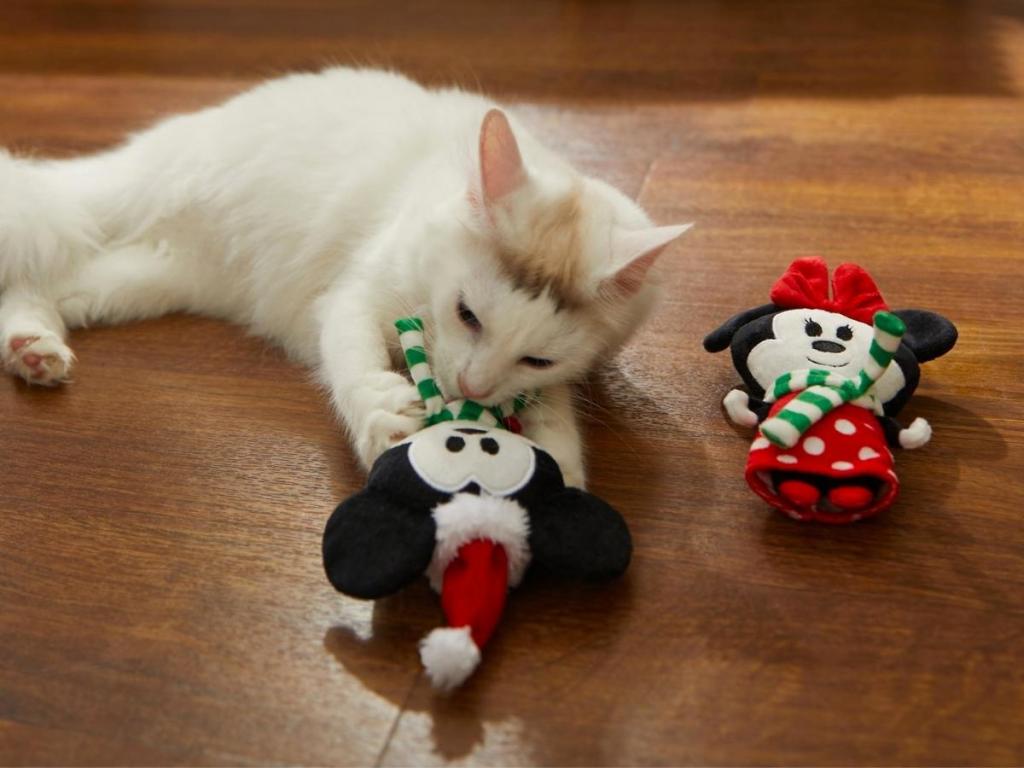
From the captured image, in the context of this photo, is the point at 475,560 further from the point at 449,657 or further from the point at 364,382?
the point at 364,382

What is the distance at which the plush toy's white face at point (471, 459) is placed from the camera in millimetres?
1213

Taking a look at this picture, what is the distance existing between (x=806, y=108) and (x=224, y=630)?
2.09 metres

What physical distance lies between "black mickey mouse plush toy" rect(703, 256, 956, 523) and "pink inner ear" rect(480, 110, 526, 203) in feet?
1.41

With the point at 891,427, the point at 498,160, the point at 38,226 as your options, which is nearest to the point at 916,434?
the point at 891,427

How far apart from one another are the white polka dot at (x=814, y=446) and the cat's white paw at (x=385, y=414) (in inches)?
19.2

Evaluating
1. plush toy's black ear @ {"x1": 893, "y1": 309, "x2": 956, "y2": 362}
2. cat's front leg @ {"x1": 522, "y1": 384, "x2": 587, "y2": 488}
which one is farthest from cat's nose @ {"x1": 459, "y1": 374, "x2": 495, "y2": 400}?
plush toy's black ear @ {"x1": 893, "y1": 309, "x2": 956, "y2": 362}

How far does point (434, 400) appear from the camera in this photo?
1.34 m

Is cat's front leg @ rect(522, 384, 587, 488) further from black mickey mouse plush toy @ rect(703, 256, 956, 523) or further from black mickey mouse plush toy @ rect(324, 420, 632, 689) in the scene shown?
black mickey mouse plush toy @ rect(703, 256, 956, 523)

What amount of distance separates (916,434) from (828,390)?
16 cm

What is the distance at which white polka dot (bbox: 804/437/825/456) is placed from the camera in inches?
50.5

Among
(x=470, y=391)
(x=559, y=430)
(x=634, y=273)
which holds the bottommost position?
(x=559, y=430)

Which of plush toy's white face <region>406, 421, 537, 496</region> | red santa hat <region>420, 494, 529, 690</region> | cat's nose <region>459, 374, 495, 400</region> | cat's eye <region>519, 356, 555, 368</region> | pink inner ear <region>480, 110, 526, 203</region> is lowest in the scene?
red santa hat <region>420, 494, 529, 690</region>

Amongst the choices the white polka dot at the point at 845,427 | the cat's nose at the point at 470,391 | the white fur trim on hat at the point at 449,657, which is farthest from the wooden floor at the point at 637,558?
the cat's nose at the point at 470,391

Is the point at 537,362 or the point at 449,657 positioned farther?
the point at 537,362
